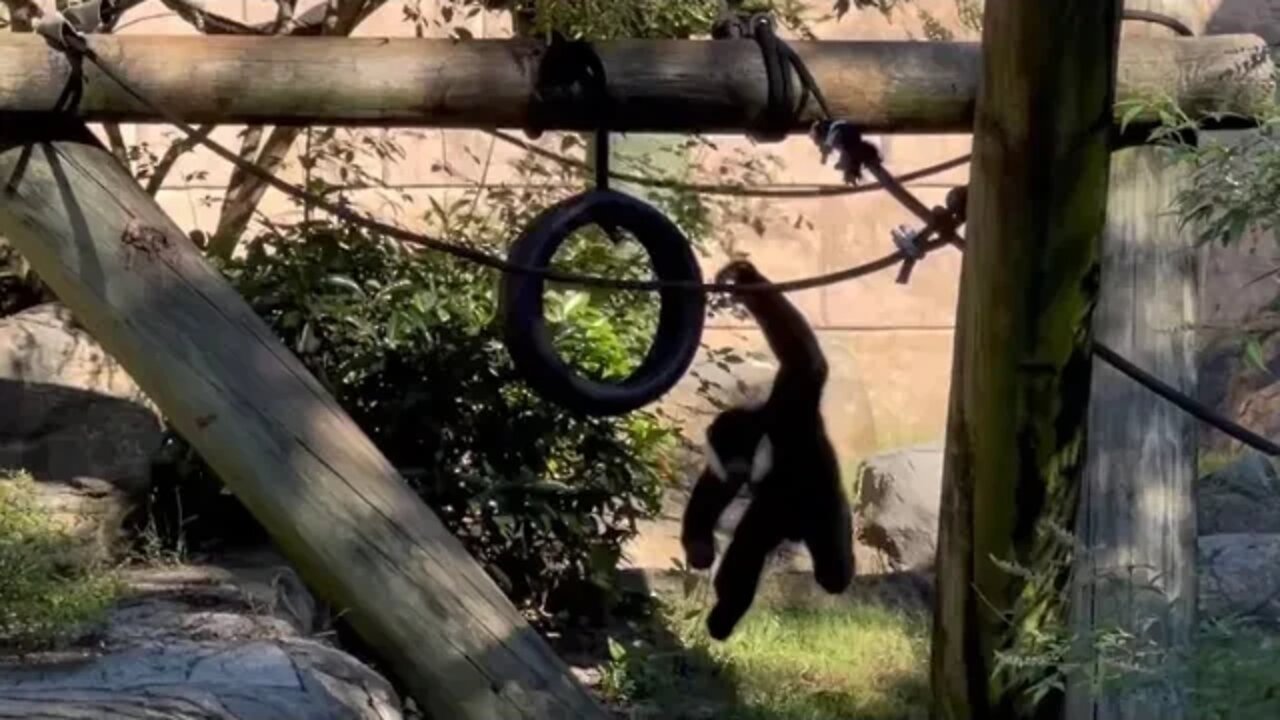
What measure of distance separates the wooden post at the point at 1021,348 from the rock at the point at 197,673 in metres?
1.60

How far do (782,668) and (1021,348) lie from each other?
13.8 ft

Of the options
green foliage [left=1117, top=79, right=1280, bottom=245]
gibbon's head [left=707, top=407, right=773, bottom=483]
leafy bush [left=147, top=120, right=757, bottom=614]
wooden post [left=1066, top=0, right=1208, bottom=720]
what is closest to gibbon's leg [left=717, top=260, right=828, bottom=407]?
gibbon's head [left=707, top=407, right=773, bottom=483]

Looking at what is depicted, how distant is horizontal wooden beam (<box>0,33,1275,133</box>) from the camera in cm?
420

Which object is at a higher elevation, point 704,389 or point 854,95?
point 854,95

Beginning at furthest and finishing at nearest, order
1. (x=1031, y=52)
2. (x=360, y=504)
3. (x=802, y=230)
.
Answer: (x=802, y=230), (x=360, y=504), (x=1031, y=52)

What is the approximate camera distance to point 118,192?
13.8ft

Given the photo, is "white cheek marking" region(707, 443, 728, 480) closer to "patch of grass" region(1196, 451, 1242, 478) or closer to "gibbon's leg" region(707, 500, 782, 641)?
"gibbon's leg" region(707, 500, 782, 641)

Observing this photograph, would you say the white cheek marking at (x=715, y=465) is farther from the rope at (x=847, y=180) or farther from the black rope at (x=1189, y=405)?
the black rope at (x=1189, y=405)

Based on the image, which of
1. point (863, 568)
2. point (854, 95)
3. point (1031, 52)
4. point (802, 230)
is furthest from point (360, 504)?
point (802, 230)

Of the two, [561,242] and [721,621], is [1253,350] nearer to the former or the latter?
[561,242]

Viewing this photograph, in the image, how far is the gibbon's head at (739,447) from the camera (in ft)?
20.5

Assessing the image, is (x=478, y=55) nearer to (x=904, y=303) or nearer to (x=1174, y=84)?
(x=1174, y=84)

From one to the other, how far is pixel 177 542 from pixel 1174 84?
3.37 metres

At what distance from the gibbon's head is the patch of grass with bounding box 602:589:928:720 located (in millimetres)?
801
